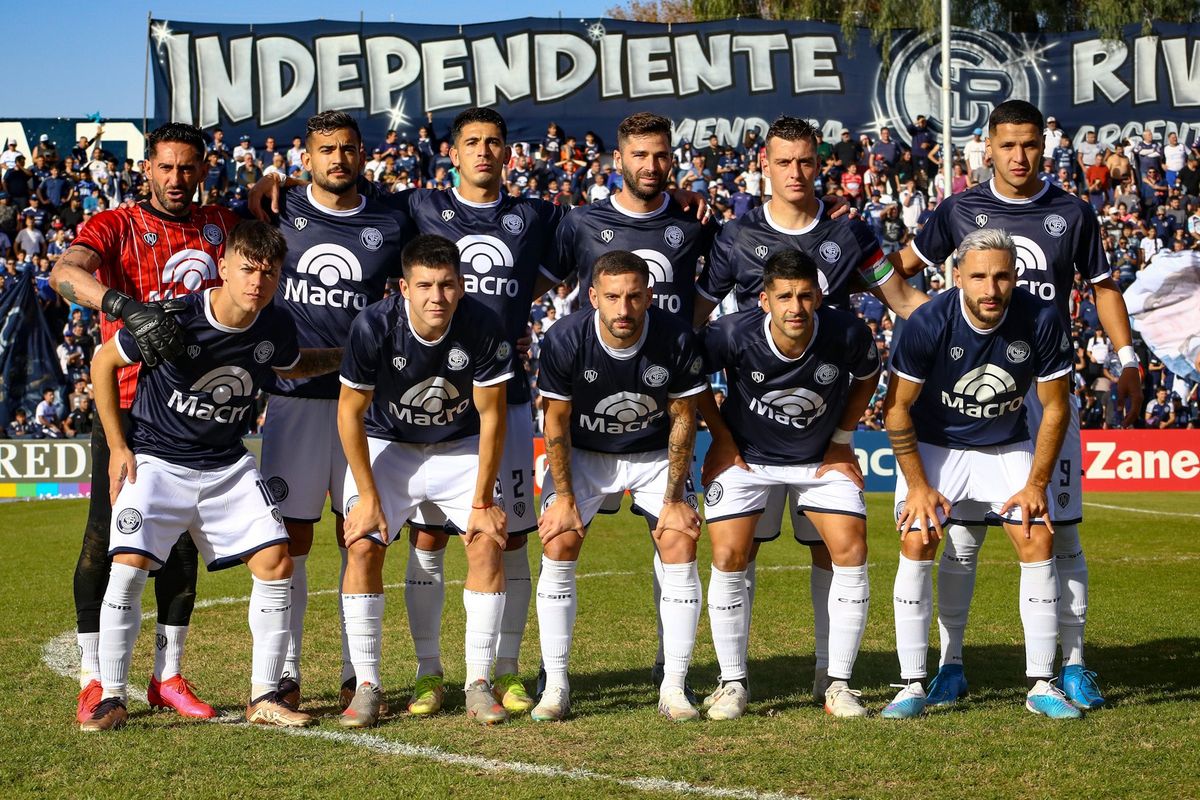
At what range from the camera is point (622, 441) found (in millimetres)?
6016

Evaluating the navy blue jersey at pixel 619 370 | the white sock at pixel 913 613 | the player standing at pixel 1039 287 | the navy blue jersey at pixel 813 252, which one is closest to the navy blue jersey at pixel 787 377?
the navy blue jersey at pixel 619 370

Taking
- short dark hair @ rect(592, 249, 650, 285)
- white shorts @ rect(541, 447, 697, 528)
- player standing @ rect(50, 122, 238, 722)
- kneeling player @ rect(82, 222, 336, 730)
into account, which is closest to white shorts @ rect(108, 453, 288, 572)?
kneeling player @ rect(82, 222, 336, 730)

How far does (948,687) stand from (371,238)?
11.6ft

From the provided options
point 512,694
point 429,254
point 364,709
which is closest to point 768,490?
point 512,694

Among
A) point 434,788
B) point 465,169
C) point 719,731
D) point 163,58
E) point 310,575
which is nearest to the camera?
point 434,788

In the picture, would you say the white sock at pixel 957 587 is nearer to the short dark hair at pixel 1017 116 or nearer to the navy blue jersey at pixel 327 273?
the short dark hair at pixel 1017 116

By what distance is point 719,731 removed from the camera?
5.48 m

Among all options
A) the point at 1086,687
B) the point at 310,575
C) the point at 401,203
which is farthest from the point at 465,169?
the point at 310,575

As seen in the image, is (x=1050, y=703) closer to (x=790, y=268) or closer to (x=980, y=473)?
(x=980, y=473)

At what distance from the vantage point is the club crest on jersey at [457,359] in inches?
227

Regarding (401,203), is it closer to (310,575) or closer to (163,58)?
(310,575)

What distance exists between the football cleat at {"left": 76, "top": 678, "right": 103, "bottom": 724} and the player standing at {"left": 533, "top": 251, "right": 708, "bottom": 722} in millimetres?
1912

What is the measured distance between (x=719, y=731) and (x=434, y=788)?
1403 millimetres

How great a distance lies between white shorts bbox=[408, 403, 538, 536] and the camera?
6.11 m
